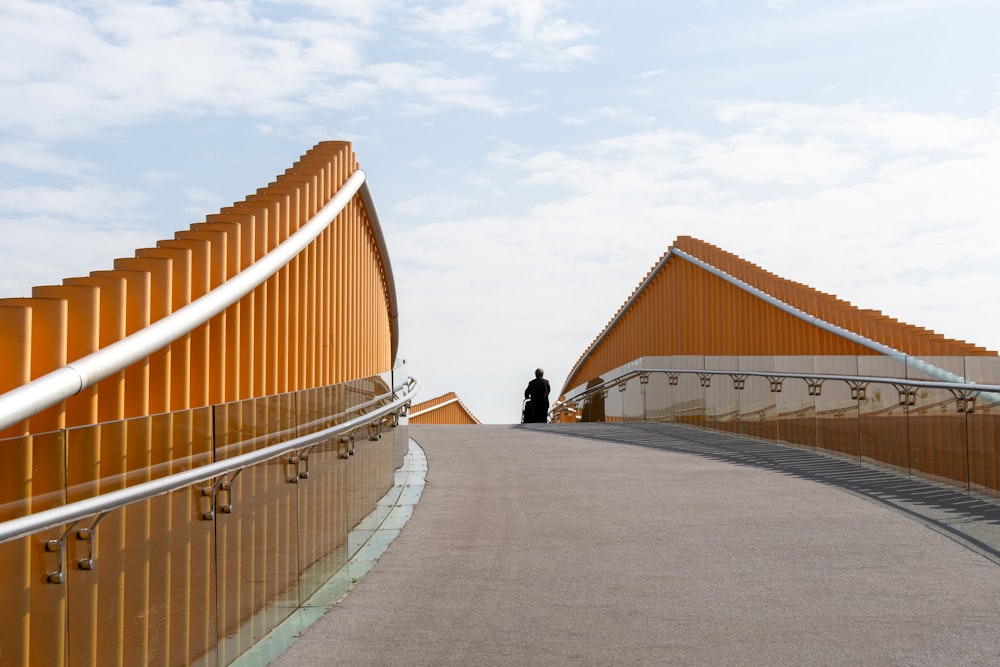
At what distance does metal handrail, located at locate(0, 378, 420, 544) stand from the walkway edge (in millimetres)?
869

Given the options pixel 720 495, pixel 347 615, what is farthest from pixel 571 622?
pixel 720 495

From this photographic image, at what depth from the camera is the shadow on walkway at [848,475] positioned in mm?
8977

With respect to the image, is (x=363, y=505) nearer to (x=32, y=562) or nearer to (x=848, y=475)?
(x=32, y=562)

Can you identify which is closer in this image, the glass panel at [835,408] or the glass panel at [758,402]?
the glass panel at [835,408]

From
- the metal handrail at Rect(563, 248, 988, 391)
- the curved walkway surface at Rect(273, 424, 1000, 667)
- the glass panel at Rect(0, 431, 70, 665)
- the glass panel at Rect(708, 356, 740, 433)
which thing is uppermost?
the metal handrail at Rect(563, 248, 988, 391)

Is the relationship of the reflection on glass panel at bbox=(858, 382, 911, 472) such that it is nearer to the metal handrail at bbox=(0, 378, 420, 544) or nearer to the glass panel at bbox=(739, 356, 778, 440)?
the glass panel at bbox=(739, 356, 778, 440)

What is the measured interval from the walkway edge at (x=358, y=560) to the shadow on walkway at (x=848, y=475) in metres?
3.80

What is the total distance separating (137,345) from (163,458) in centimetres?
151

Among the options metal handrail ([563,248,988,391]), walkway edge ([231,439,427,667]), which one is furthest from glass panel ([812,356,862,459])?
walkway edge ([231,439,427,667])

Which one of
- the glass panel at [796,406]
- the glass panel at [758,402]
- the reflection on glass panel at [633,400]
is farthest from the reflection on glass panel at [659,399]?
the glass panel at [796,406]

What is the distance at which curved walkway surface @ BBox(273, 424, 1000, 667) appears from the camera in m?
5.81

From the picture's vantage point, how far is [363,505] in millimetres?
8984

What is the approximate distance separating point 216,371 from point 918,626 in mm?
4685

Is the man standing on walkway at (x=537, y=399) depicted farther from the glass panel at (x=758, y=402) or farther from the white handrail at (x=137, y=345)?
the white handrail at (x=137, y=345)
